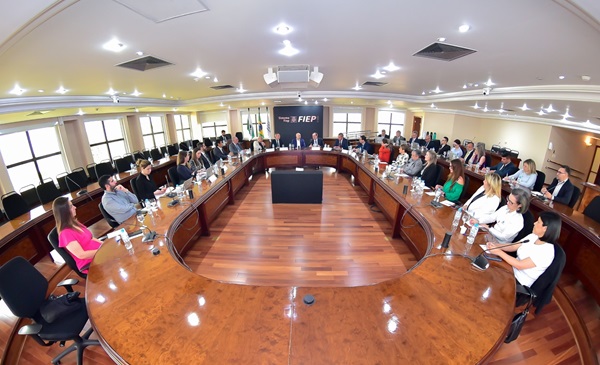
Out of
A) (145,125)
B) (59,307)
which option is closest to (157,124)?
(145,125)

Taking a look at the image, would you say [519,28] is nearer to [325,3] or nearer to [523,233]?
[325,3]

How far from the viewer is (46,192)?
14.1 ft

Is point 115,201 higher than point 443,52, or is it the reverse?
point 443,52

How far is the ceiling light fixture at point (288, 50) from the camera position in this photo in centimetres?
277

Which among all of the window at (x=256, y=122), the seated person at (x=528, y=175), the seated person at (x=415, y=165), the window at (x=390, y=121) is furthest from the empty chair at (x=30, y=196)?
the window at (x=390, y=121)

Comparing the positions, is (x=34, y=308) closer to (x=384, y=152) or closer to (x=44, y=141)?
(x=384, y=152)

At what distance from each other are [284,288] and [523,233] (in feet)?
10.4

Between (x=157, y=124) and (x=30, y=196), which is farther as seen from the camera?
(x=157, y=124)

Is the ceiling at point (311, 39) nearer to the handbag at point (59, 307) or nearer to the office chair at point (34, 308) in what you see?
the office chair at point (34, 308)

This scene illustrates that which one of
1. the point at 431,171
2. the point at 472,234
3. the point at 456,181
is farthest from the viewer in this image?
the point at 431,171

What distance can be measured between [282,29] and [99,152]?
1045 cm

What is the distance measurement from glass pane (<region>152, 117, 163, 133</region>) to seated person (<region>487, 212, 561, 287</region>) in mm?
14094

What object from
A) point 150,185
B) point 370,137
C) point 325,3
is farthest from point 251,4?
point 370,137

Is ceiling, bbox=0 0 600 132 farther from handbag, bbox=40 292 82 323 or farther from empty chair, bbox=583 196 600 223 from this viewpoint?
handbag, bbox=40 292 82 323
